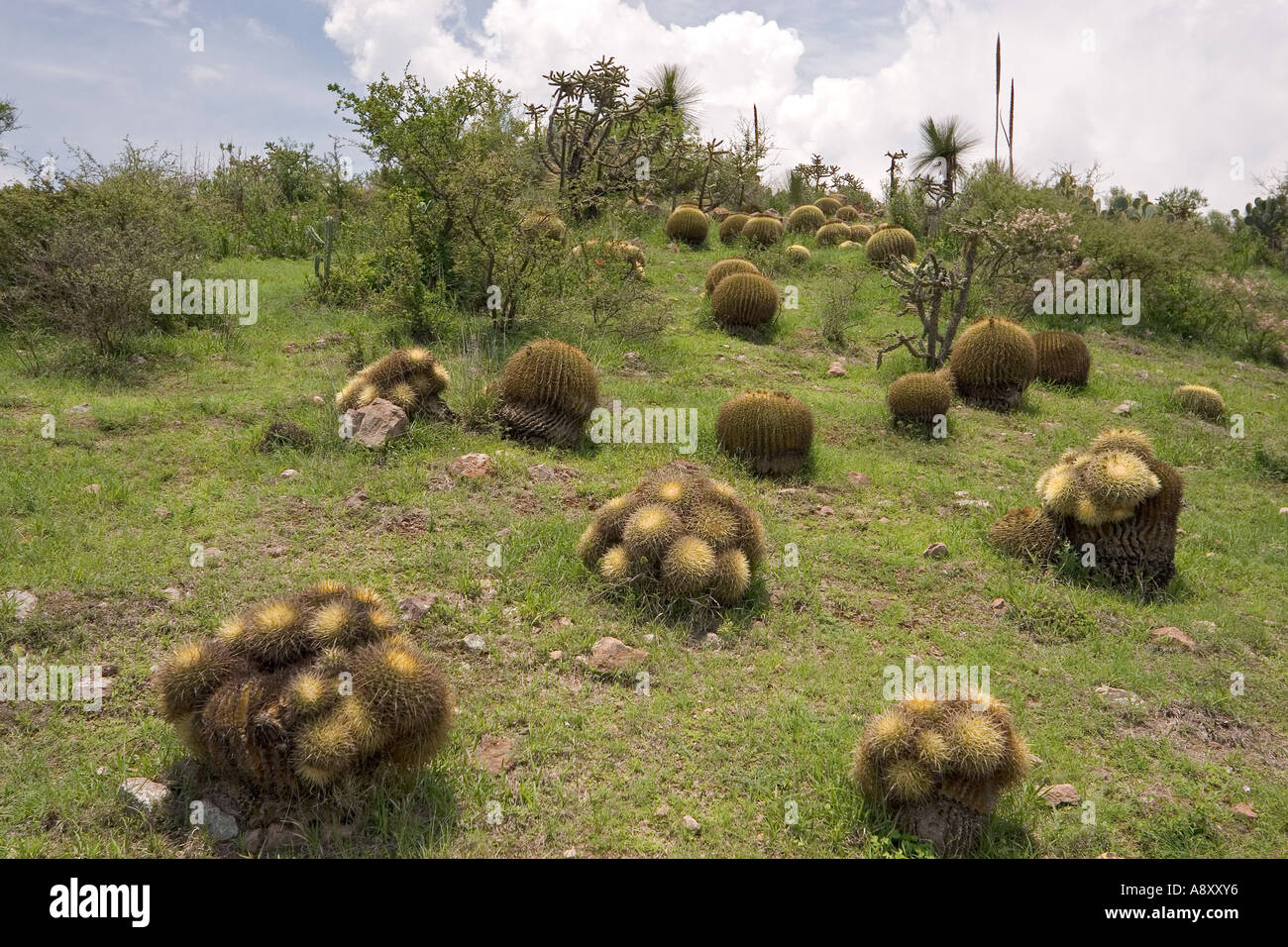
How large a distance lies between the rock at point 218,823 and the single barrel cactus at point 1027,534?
5.19 meters

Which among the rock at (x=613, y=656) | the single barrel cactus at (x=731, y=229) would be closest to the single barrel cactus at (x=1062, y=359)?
the single barrel cactus at (x=731, y=229)

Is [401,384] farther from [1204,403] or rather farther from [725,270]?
[1204,403]

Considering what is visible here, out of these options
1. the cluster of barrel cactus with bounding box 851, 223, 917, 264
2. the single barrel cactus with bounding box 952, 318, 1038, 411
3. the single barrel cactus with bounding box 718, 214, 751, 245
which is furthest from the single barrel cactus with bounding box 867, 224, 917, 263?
the single barrel cactus with bounding box 952, 318, 1038, 411

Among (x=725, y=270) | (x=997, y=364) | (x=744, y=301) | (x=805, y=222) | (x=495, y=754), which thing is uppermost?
(x=805, y=222)

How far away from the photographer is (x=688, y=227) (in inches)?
688

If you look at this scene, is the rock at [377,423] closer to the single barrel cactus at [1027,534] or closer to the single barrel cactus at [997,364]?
the single barrel cactus at [1027,534]

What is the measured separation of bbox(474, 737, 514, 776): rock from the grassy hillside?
0.13ft

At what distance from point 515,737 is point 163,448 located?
4.40 m

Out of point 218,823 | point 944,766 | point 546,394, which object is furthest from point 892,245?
point 218,823

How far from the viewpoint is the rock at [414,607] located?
4.72 meters

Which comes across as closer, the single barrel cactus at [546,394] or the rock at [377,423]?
the rock at [377,423]

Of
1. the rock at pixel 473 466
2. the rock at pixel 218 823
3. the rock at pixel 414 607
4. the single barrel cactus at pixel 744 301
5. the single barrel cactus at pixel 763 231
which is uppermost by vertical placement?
the single barrel cactus at pixel 763 231

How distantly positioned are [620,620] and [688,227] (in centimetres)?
1392

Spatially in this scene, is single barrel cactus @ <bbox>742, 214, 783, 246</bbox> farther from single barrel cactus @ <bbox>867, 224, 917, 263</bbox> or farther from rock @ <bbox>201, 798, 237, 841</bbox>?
rock @ <bbox>201, 798, 237, 841</bbox>
